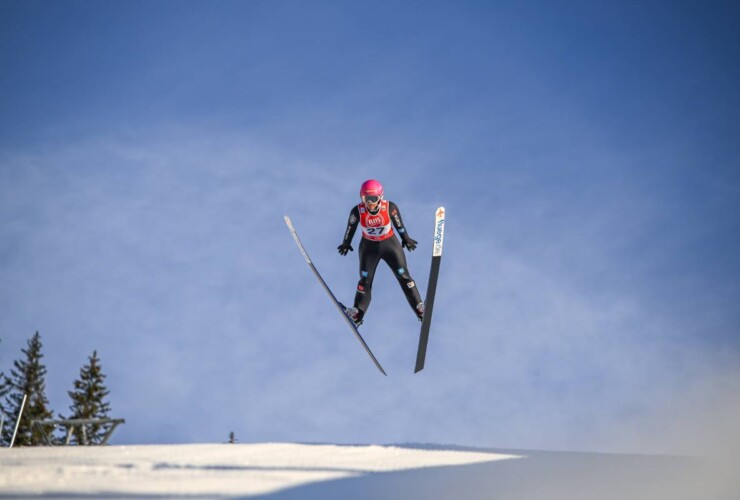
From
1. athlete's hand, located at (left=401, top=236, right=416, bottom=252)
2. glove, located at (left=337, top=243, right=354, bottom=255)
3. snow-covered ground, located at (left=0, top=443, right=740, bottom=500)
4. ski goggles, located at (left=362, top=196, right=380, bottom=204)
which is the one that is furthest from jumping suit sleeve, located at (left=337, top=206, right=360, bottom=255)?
snow-covered ground, located at (left=0, top=443, right=740, bottom=500)

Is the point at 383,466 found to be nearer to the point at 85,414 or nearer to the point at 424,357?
the point at 424,357

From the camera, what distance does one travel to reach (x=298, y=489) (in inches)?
160

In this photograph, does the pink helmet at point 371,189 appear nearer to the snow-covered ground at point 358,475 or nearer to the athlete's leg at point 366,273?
the athlete's leg at point 366,273

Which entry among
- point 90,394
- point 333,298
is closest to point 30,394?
point 90,394

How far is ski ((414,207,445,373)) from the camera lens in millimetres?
9461

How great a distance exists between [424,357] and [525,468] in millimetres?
4899

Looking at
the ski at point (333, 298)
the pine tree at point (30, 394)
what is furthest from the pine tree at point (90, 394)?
the ski at point (333, 298)

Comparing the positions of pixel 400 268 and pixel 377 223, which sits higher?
pixel 377 223

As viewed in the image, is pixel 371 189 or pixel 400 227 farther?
pixel 400 227

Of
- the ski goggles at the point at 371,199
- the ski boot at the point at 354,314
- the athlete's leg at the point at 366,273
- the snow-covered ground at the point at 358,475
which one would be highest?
the ski goggles at the point at 371,199

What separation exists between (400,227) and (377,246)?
43cm

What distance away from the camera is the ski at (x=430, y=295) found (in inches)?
372

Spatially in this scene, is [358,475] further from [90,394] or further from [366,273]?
[90,394]

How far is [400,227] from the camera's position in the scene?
9.77 m
